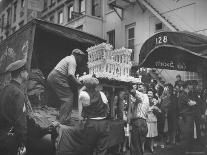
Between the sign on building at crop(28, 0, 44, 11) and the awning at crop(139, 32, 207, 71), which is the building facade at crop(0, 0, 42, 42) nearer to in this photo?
the sign on building at crop(28, 0, 44, 11)

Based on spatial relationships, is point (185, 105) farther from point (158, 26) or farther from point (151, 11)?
point (158, 26)

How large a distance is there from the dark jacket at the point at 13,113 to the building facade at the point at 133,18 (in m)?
11.9

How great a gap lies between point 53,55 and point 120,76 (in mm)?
4043

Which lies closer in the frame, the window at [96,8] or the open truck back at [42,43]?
the open truck back at [42,43]

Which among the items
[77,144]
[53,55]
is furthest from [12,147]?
[53,55]

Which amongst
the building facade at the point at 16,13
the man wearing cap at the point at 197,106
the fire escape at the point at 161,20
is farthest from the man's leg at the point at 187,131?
the building facade at the point at 16,13

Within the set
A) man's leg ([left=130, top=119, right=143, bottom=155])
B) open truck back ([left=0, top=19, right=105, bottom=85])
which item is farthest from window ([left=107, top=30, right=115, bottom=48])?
man's leg ([left=130, top=119, right=143, bottom=155])

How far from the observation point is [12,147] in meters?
4.36

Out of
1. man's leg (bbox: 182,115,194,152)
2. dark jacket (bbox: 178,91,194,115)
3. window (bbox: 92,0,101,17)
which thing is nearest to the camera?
man's leg (bbox: 182,115,194,152)

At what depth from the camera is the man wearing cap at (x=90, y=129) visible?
240 inches

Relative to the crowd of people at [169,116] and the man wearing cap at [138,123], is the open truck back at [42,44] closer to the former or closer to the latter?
the crowd of people at [169,116]

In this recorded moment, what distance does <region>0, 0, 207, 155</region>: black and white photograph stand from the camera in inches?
242

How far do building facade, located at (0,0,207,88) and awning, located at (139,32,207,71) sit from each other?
10.1 feet

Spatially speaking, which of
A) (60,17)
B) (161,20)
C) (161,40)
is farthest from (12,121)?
(60,17)
